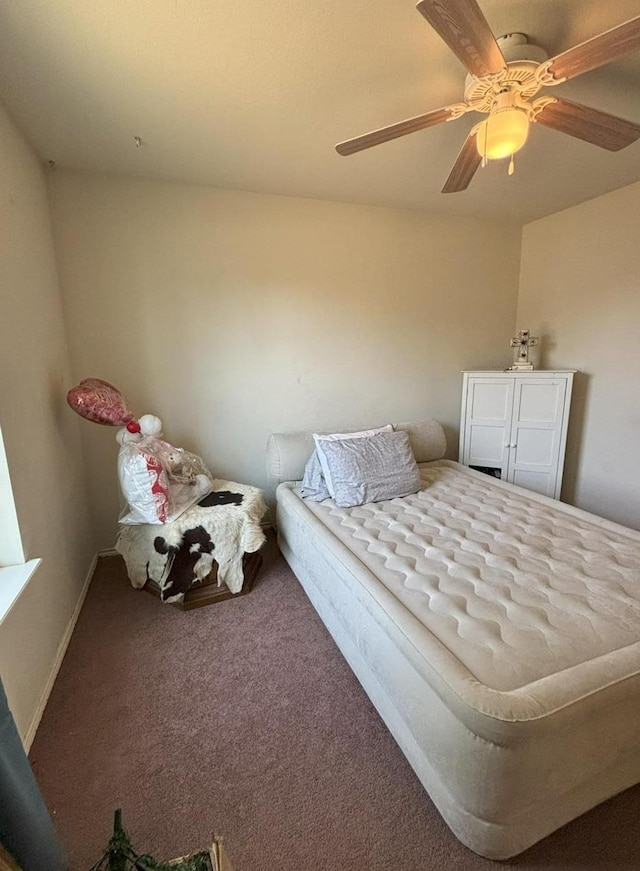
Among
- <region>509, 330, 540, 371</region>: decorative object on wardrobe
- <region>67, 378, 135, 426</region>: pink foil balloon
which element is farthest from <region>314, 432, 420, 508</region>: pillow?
<region>509, 330, 540, 371</region>: decorative object on wardrobe

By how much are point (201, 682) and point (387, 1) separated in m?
2.51

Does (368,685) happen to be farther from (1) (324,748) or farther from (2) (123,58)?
(2) (123,58)

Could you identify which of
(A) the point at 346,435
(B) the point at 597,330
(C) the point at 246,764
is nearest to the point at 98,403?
(A) the point at 346,435

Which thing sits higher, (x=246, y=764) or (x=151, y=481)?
(x=151, y=481)

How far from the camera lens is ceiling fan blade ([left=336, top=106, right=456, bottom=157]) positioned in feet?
4.47

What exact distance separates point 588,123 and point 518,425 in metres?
1.97

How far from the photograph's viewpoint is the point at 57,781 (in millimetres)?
1292

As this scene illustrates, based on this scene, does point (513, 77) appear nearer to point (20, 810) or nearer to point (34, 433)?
point (34, 433)

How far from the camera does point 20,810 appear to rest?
892 mm

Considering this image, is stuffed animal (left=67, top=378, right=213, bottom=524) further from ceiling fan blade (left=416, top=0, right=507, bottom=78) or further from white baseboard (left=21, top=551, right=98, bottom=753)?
ceiling fan blade (left=416, top=0, right=507, bottom=78)

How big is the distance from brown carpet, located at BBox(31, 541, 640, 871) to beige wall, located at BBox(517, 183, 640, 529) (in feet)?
7.14

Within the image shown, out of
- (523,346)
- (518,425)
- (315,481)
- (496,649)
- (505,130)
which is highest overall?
(505,130)

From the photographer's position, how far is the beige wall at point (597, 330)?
2.69 metres

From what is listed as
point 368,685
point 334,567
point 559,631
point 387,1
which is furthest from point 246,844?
point 387,1
